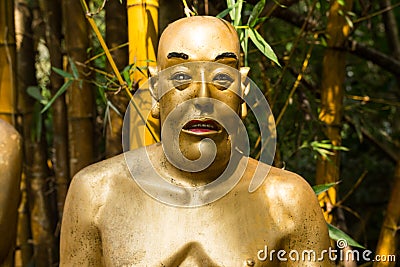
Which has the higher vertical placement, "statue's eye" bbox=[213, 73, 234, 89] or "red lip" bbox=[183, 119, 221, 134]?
"statue's eye" bbox=[213, 73, 234, 89]

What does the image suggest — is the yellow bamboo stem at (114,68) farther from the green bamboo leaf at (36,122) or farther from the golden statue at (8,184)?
the green bamboo leaf at (36,122)

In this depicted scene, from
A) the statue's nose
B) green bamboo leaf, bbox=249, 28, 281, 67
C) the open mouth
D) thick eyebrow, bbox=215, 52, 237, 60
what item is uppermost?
green bamboo leaf, bbox=249, 28, 281, 67

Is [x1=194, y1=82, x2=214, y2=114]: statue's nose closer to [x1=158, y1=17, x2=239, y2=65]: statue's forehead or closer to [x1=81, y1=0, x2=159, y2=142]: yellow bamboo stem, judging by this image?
[x1=158, y1=17, x2=239, y2=65]: statue's forehead

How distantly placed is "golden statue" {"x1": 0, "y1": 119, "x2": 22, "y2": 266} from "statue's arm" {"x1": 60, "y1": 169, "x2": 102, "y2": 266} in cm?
21

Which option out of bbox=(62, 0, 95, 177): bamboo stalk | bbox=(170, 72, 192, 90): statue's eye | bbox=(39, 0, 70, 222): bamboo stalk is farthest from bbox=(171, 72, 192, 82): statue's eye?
bbox=(39, 0, 70, 222): bamboo stalk

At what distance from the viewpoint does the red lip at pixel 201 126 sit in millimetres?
1179

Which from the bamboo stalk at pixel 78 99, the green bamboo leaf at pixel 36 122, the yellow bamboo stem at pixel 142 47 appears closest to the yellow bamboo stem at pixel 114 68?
the yellow bamboo stem at pixel 142 47

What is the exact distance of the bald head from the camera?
1.19 meters

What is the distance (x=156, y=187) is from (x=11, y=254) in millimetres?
427

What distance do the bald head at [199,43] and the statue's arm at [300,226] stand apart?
240mm

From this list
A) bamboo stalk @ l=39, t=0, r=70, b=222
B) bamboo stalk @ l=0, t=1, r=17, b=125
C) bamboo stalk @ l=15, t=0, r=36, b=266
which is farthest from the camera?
bamboo stalk @ l=39, t=0, r=70, b=222

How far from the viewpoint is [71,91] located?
6.12ft

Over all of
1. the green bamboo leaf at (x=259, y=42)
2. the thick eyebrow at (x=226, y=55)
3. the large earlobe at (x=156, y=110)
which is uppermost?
the green bamboo leaf at (x=259, y=42)

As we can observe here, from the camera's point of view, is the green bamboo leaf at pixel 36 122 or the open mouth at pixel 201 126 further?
the green bamboo leaf at pixel 36 122
